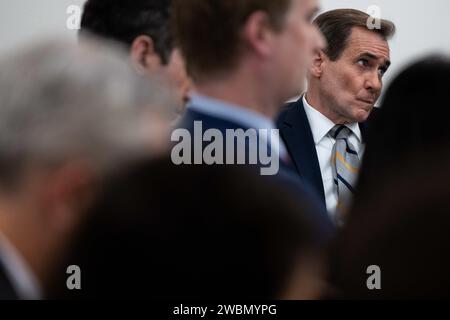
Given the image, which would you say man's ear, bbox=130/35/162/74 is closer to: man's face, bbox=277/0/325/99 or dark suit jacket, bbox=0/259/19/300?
man's face, bbox=277/0/325/99

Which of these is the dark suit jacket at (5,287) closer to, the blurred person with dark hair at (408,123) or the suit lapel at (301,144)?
the blurred person with dark hair at (408,123)

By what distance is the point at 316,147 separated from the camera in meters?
2.68

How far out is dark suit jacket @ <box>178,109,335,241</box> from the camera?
131 centimetres

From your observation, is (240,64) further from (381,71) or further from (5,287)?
(381,71)

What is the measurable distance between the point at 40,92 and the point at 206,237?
11.6 inches

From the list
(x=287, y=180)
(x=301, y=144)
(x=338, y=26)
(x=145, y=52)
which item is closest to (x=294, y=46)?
(x=287, y=180)

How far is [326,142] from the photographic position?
2750mm

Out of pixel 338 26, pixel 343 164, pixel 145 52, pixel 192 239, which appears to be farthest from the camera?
pixel 338 26

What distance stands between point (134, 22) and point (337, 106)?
1.20 m

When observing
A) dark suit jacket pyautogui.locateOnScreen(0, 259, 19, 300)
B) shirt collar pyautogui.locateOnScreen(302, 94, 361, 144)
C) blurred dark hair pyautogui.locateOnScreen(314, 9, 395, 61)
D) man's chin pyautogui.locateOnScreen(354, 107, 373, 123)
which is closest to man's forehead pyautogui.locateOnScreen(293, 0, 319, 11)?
dark suit jacket pyautogui.locateOnScreen(0, 259, 19, 300)

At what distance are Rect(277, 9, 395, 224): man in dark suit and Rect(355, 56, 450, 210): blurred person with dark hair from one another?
0.88 m

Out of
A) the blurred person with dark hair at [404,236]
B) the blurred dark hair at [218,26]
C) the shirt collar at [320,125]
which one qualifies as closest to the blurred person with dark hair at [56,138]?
the blurred person with dark hair at [404,236]

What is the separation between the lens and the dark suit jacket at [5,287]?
111 centimetres
